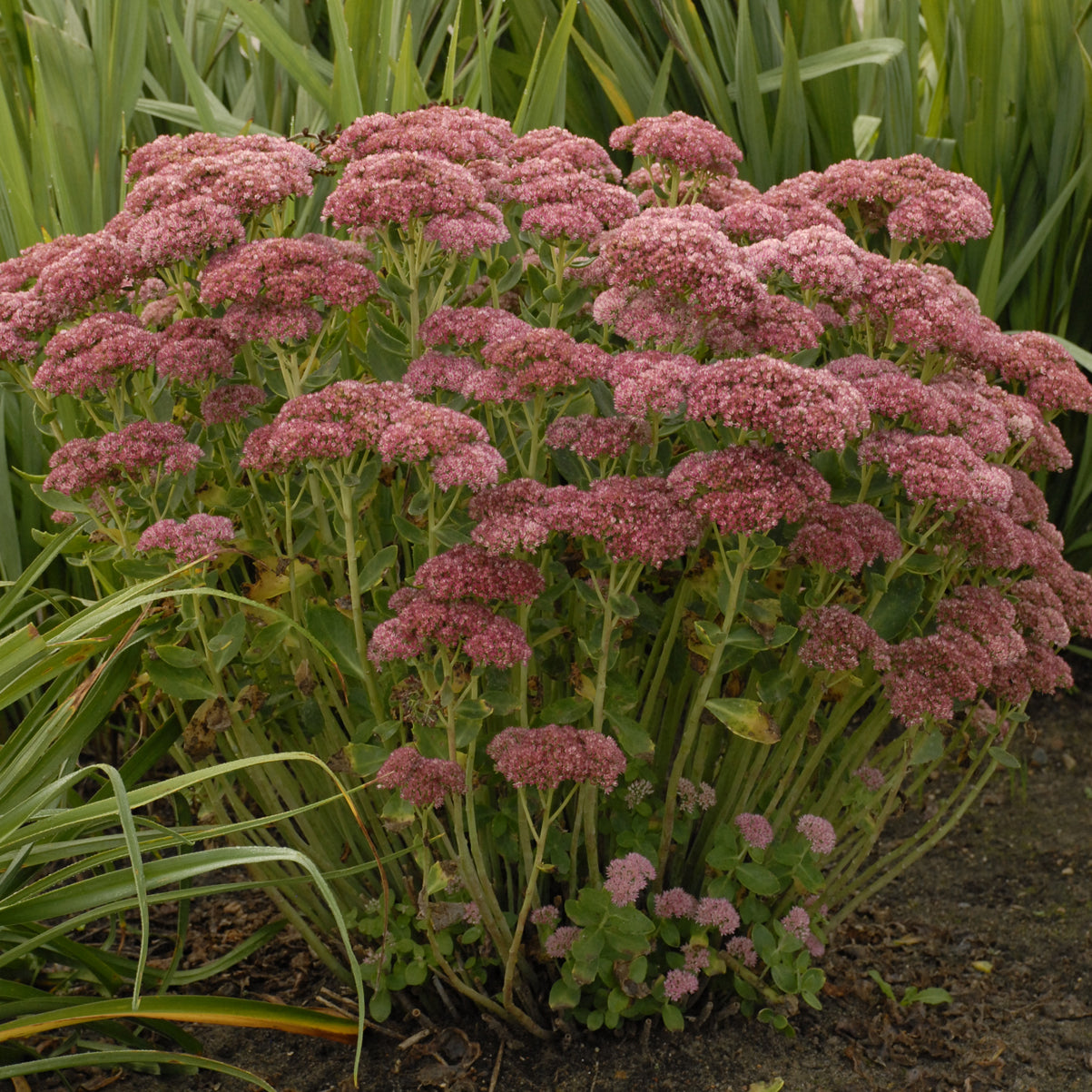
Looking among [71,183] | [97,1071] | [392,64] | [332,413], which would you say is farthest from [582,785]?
[71,183]

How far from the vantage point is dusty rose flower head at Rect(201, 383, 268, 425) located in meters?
1.96

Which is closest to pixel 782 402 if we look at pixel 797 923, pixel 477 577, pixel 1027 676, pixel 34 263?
pixel 477 577

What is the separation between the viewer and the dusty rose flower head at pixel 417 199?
180 cm

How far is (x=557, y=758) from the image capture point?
1.78 metres

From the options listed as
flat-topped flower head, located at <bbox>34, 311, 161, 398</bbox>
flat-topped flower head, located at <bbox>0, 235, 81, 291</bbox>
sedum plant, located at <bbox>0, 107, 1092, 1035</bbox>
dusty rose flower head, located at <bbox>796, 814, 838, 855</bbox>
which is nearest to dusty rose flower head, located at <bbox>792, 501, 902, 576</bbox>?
sedum plant, located at <bbox>0, 107, 1092, 1035</bbox>

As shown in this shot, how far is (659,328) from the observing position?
185 centimetres

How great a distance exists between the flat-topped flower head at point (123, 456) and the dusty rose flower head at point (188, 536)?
95mm

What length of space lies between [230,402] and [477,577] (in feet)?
1.93

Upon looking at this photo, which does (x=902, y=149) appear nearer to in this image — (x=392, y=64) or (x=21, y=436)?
(x=392, y=64)

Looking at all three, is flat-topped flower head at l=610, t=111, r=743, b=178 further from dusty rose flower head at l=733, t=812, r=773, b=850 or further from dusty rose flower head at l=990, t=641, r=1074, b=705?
dusty rose flower head at l=733, t=812, r=773, b=850

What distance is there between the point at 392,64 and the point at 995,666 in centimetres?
204

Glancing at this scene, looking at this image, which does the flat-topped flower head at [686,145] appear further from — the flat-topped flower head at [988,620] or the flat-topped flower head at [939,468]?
the flat-topped flower head at [988,620]

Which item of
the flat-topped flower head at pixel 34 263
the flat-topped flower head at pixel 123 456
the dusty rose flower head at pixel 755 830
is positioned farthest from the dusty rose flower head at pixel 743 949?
the flat-topped flower head at pixel 34 263

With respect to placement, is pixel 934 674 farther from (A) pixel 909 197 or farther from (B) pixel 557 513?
(A) pixel 909 197
